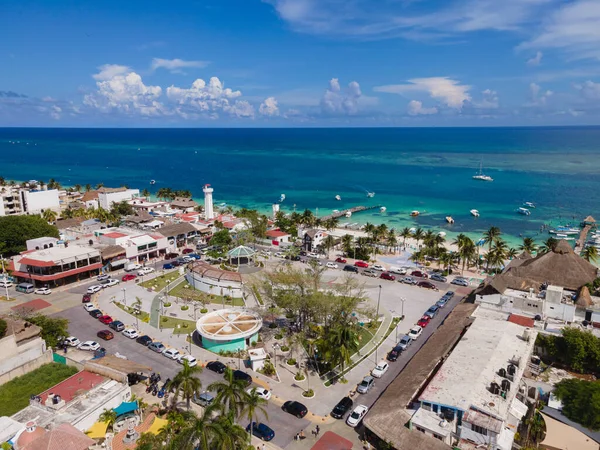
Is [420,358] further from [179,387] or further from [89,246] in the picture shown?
[89,246]

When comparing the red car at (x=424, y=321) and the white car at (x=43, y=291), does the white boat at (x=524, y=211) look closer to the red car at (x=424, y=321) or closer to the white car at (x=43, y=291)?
the red car at (x=424, y=321)

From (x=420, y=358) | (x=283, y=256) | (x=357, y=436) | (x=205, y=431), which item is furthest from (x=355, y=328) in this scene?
(x=283, y=256)

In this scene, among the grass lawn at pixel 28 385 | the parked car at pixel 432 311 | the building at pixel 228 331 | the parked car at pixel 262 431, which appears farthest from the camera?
the parked car at pixel 432 311

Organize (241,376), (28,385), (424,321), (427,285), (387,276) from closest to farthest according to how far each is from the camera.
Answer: (28,385) → (241,376) → (424,321) → (427,285) → (387,276)

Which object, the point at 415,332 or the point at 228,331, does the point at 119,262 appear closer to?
the point at 228,331

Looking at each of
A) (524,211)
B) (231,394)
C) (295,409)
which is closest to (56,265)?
(231,394)

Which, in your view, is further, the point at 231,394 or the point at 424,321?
the point at 424,321

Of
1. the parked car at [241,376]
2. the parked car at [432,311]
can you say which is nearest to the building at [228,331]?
the parked car at [241,376]

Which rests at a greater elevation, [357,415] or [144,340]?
[357,415]
